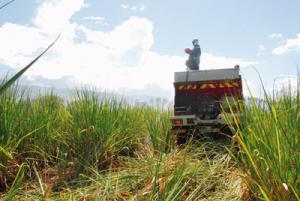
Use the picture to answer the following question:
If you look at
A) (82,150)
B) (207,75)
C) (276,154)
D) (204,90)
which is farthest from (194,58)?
(276,154)

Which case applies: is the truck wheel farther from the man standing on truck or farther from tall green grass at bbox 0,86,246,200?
the man standing on truck

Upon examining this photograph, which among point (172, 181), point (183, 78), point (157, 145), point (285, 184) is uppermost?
point (183, 78)

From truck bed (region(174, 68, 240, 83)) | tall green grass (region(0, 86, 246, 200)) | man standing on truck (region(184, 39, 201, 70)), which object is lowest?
tall green grass (region(0, 86, 246, 200))

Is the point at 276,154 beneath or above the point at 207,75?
beneath

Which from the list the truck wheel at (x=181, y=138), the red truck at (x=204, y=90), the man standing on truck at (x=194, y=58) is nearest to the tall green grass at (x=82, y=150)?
the truck wheel at (x=181, y=138)

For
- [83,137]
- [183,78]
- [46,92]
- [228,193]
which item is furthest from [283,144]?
[183,78]

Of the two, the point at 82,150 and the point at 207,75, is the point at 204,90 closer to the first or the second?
the point at 207,75

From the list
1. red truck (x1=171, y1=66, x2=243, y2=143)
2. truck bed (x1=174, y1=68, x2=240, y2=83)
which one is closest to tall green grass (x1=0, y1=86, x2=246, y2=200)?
red truck (x1=171, y1=66, x2=243, y2=143)

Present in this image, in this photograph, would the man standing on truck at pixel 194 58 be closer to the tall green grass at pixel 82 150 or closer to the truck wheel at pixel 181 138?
the truck wheel at pixel 181 138

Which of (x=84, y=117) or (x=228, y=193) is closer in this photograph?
(x=228, y=193)

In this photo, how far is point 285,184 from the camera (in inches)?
68.6

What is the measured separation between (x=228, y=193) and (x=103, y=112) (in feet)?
7.50

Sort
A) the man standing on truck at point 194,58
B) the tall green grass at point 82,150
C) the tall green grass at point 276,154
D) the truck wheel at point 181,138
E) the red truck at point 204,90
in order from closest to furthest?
the tall green grass at point 276,154, the tall green grass at point 82,150, the truck wheel at point 181,138, the red truck at point 204,90, the man standing on truck at point 194,58

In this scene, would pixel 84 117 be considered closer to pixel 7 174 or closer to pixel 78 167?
pixel 78 167
